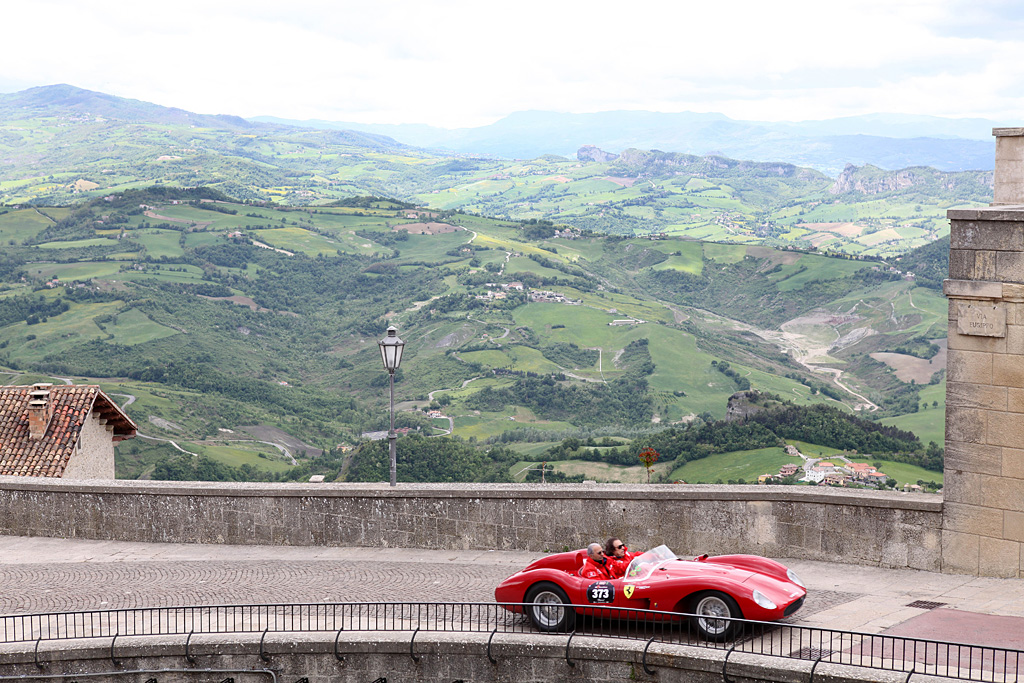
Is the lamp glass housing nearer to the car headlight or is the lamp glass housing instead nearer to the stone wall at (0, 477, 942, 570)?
the stone wall at (0, 477, 942, 570)

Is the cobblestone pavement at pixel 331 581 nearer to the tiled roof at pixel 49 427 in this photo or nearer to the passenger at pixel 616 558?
the passenger at pixel 616 558

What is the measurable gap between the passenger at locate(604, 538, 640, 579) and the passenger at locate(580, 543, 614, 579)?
6 cm

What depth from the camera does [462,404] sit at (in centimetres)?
15112

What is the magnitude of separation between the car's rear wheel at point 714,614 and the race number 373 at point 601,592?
983mm

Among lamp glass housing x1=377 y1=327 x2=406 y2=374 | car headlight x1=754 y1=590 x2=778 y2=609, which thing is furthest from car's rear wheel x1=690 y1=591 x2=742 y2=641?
lamp glass housing x1=377 y1=327 x2=406 y2=374

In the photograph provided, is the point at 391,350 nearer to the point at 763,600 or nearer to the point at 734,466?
the point at 763,600

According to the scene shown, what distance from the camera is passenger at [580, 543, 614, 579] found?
40.4 ft

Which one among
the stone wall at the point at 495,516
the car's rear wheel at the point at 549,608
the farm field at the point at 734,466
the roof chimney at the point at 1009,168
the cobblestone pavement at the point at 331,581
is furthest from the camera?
the farm field at the point at 734,466

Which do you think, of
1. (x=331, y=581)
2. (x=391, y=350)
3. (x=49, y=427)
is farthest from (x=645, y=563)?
(x=49, y=427)

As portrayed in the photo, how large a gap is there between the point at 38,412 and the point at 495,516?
58.1ft

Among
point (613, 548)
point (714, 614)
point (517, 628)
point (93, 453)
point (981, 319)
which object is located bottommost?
point (93, 453)

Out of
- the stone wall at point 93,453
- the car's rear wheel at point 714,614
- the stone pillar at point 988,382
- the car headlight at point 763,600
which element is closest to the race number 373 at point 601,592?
the car's rear wheel at point 714,614

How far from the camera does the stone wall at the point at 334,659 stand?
1170 centimetres

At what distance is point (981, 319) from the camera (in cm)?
1398
